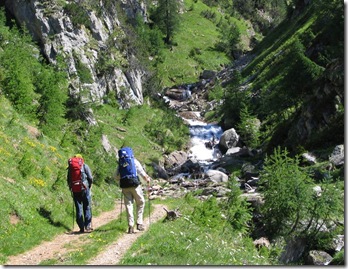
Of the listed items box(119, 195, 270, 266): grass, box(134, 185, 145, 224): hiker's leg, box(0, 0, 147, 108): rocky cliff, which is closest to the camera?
box(119, 195, 270, 266): grass

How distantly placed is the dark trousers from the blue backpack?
6.39 feet

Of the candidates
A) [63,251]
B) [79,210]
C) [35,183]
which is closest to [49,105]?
[35,183]

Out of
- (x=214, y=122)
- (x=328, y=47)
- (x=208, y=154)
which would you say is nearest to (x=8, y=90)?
(x=208, y=154)

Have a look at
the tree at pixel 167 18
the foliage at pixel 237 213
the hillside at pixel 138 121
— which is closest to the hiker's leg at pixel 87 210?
the hillside at pixel 138 121

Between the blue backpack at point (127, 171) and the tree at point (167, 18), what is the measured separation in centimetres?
8539

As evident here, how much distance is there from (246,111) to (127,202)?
115 feet

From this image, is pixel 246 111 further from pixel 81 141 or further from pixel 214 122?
pixel 81 141

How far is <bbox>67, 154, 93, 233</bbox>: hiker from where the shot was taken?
47.6 feet

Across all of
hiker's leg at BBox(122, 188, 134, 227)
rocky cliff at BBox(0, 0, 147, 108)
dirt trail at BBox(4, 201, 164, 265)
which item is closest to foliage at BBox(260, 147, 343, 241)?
dirt trail at BBox(4, 201, 164, 265)

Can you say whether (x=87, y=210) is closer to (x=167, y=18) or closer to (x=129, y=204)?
(x=129, y=204)

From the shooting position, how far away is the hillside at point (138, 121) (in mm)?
13898

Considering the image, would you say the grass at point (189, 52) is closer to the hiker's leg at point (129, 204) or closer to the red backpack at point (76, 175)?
the red backpack at point (76, 175)

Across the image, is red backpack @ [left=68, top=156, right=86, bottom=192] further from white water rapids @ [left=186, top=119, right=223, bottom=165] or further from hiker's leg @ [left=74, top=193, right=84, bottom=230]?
white water rapids @ [left=186, top=119, right=223, bottom=165]

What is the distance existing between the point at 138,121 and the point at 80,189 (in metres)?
32.8
